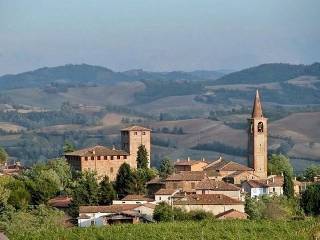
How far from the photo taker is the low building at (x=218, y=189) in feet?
169

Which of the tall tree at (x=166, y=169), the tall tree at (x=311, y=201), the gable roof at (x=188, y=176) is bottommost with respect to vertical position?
the tall tree at (x=311, y=201)

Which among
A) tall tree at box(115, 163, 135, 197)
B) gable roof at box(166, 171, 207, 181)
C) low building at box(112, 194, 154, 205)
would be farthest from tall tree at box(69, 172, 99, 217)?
gable roof at box(166, 171, 207, 181)

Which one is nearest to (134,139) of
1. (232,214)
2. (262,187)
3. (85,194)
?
(262,187)

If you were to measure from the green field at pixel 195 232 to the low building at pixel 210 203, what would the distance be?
443 inches

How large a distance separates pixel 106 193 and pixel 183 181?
16.0 feet

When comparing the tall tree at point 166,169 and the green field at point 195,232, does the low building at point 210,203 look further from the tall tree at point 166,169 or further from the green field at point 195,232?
the green field at point 195,232

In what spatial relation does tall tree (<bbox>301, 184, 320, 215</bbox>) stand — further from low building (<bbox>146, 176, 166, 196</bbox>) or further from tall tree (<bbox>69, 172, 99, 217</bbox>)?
tall tree (<bbox>69, 172, 99, 217</bbox>)

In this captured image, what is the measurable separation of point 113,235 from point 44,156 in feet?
361

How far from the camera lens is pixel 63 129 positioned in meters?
188

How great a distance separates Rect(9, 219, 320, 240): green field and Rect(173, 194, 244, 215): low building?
1125cm

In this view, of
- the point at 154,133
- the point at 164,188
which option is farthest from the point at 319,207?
the point at 154,133

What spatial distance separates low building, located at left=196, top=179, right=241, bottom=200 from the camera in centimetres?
5138

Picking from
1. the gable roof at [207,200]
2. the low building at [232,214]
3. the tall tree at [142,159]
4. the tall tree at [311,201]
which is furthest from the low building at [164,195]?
the tall tree at [142,159]

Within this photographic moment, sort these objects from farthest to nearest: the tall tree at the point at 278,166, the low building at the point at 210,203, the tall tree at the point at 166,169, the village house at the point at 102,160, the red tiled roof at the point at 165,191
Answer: the tall tree at the point at 278,166 < the village house at the point at 102,160 < the tall tree at the point at 166,169 < the red tiled roof at the point at 165,191 < the low building at the point at 210,203
